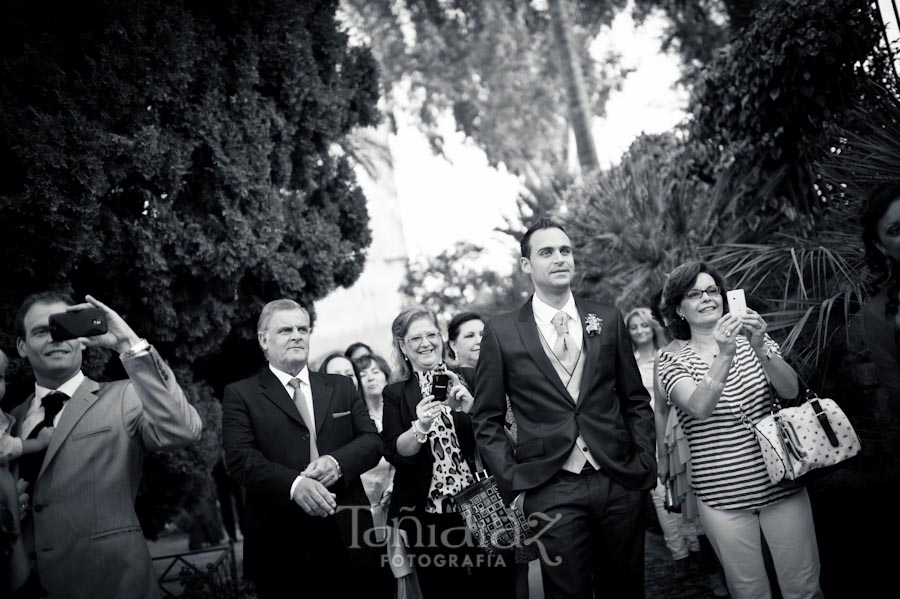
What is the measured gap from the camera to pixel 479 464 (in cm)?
423

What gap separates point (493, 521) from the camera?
12.4 ft

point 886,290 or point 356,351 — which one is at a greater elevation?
point 356,351

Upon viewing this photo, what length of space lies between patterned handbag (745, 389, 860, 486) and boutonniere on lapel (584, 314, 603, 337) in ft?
3.07

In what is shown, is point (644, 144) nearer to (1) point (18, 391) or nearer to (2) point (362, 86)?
(2) point (362, 86)

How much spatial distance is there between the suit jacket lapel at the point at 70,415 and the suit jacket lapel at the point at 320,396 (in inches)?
43.3

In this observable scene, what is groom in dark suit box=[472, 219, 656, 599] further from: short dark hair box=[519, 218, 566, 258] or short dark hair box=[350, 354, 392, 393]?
short dark hair box=[350, 354, 392, 393]

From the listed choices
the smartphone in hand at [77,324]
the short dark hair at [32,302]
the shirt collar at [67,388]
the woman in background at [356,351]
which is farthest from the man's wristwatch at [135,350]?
the woman in background at [356,351]

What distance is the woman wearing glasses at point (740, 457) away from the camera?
354 cm

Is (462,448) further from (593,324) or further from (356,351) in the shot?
(356,351)

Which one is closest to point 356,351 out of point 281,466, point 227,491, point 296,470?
point 296,470

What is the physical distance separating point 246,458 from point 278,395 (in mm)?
390

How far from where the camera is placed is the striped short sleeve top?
364 centimetres

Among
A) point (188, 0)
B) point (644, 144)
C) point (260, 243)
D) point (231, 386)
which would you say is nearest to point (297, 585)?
point (231, 386)

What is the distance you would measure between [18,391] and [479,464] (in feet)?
9.54
